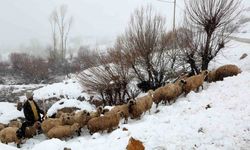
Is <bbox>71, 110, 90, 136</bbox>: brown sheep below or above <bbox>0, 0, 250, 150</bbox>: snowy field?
below

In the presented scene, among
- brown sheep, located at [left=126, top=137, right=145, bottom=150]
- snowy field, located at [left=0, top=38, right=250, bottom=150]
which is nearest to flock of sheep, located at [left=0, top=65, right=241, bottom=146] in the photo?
snowy field, located at [left=0, top=38, right=250, bottom=150]

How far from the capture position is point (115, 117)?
12.0m

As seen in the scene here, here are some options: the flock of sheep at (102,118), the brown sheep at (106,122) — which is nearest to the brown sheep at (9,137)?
the flock of sheep at (102,118)

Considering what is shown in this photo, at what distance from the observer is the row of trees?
18.8m

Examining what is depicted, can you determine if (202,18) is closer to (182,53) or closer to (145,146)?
(182,53)

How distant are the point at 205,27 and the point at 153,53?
11.2ft

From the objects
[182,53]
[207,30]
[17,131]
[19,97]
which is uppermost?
[207,30]

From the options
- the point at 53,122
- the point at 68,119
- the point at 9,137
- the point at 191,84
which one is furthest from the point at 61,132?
the point at 191,84

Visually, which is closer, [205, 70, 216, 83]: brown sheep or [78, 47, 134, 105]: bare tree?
[205, 70, 216, 83]: brown sheep

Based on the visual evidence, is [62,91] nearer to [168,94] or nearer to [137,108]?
[168,94]

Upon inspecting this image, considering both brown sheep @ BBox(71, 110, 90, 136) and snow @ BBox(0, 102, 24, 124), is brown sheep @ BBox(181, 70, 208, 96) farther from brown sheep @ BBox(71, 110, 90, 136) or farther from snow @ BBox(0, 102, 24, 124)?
snow @ BBox(0, 102, 24, 124)

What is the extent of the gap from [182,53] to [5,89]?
25.8 m

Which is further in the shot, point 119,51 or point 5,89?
point 5,89

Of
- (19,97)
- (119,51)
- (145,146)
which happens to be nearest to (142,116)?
(145,146)
